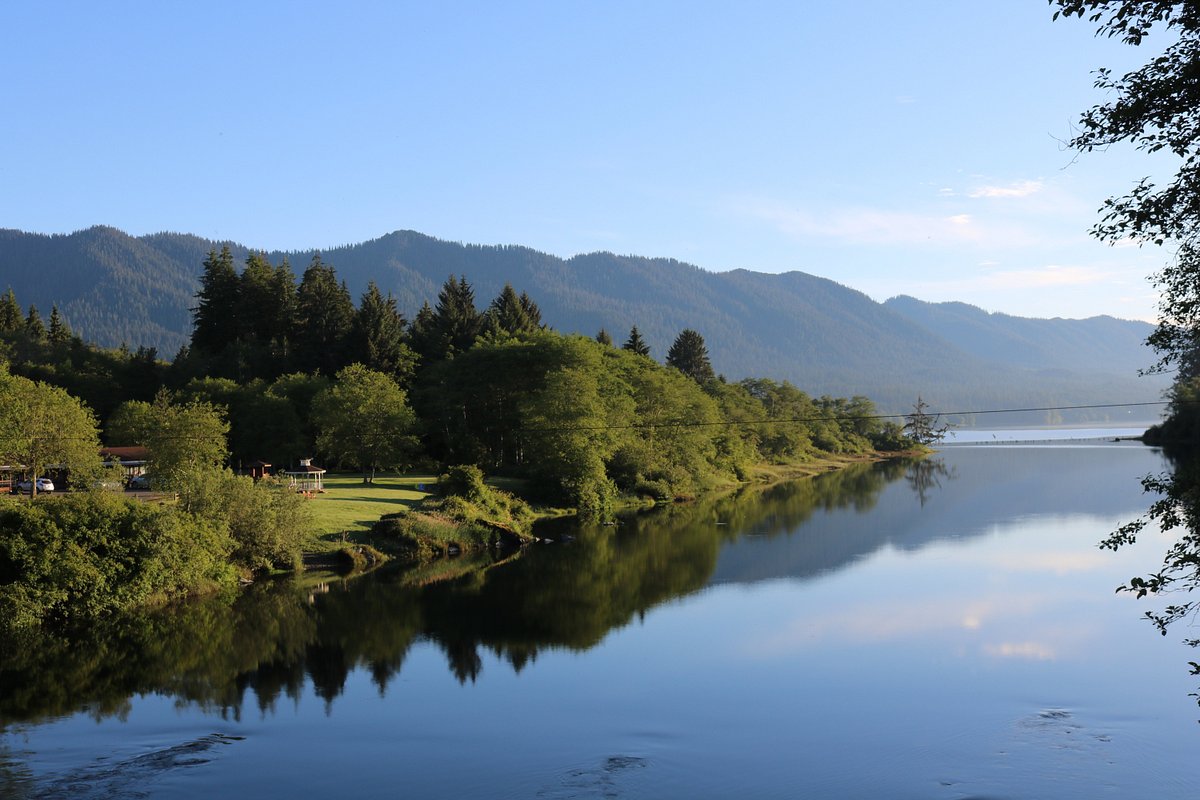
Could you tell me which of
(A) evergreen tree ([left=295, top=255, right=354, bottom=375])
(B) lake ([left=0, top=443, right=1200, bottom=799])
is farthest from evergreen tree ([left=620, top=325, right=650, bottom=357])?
(B) lake ([left=0, top=443, right=1200, bottom=799])

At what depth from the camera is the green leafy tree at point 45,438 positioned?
5406 cm

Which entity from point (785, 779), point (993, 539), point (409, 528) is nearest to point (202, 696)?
point (785, 779)

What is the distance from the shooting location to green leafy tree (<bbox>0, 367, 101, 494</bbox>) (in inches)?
2128

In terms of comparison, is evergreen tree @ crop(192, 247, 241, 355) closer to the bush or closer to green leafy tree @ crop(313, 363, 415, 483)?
green leafy tree @ crop(313, 363, 415, 483)

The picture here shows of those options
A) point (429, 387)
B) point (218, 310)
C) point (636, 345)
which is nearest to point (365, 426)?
point (429, 387)

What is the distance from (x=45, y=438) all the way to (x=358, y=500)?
1812 cm

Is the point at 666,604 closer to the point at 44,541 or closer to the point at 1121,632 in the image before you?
the point at 1121,632

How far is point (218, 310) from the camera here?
382ft

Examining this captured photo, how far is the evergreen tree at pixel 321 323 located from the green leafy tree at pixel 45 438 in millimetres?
46083

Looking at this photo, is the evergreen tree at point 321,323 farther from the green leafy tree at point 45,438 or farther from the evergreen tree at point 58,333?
the green leafy tree at point 45,438

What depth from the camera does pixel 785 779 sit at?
22531 millimetres

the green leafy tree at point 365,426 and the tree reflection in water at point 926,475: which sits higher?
the green leafy tree at point 365,426

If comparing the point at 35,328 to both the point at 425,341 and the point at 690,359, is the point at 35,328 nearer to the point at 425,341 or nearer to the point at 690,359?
the point at 425,341

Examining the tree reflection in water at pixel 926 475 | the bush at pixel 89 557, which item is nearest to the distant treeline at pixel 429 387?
the tree reflection in water at pixel 926 475
